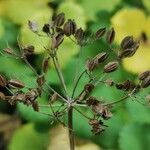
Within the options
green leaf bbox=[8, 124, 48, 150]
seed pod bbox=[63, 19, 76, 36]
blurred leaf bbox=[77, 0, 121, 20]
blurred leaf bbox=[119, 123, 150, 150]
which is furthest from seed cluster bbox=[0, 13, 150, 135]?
blurred leaf bbox=[77, 0, 121, 20]

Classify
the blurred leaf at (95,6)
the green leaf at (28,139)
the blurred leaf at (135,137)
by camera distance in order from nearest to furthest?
1. the blurred leaf at (135,137)
2. the green leaf at (28,139)
3. the blurred leaf at (95,6)

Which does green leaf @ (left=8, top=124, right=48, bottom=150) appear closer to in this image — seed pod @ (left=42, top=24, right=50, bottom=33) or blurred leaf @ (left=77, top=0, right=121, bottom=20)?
blurred leaf @ (left=77, top=0, right=121, bottom=20)

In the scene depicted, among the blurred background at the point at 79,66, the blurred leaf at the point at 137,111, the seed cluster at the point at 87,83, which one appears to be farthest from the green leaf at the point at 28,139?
the seed cluster at the point at 87,83

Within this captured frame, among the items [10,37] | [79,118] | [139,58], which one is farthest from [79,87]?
[10,37]

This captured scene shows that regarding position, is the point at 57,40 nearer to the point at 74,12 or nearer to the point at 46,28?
the point at 46,28

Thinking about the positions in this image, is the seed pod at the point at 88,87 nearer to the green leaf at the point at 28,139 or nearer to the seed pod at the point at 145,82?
the seed pod at the point at 145,82

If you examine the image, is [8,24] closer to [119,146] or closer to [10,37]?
[10,37]
